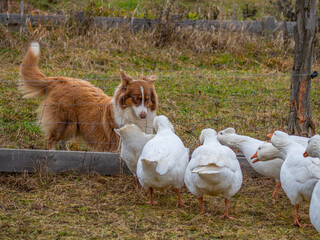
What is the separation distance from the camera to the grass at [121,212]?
11.5 feet

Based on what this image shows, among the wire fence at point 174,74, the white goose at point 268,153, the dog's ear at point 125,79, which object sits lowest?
the wire fence at point 174,74

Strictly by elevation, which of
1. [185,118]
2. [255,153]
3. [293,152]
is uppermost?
[293,152]

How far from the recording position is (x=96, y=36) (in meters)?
9.89

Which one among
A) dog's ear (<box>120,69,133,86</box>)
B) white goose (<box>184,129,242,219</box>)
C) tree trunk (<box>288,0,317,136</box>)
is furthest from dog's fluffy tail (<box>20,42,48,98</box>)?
tree trunk (<box>288,0,317,136</box>)

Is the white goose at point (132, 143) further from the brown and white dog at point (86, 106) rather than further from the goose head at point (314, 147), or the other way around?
the goose head at point (314, 147)

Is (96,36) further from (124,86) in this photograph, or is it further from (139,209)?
(139,209)

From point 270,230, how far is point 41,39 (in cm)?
753

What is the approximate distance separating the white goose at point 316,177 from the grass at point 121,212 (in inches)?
16.1

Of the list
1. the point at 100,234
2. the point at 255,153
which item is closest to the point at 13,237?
the point at 100,234

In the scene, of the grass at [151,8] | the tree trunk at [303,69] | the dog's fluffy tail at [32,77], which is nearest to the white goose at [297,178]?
the tree trunk at [303,69]

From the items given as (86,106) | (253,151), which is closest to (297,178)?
(253,151)

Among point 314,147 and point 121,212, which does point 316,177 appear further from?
point 121,212

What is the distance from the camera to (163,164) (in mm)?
3758

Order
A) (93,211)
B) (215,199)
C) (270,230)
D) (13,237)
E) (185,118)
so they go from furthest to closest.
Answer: (185,118)
(215,199)
(93,211)
(270,230)
(13,237)
